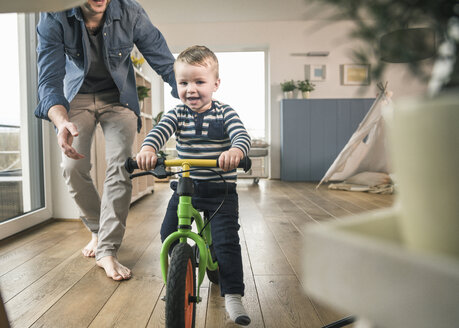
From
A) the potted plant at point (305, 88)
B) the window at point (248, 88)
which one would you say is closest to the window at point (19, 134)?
the window at point (248, 88)

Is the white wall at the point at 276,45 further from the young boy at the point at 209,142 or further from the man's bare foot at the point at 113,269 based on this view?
the young boy at the point at 209,142

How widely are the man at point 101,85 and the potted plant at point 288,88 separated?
3.81 m

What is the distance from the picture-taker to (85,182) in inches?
65.3

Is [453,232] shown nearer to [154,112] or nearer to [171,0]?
[171,0]

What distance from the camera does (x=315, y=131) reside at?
515 cm

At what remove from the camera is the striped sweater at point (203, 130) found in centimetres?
125

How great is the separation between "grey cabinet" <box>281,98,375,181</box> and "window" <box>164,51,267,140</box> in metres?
0.76

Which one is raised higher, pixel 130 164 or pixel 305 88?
pixel 305 88

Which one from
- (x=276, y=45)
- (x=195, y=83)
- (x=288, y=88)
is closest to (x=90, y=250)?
(x=195, y=83)

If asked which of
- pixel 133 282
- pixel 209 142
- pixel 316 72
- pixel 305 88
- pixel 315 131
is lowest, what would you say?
pixel 133 282

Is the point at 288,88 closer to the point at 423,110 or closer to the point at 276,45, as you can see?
the point at 276,45

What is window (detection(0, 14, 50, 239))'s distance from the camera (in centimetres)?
209

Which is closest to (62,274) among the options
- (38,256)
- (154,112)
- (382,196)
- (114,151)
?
(38,256)

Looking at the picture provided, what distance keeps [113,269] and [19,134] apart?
1.27 meters
